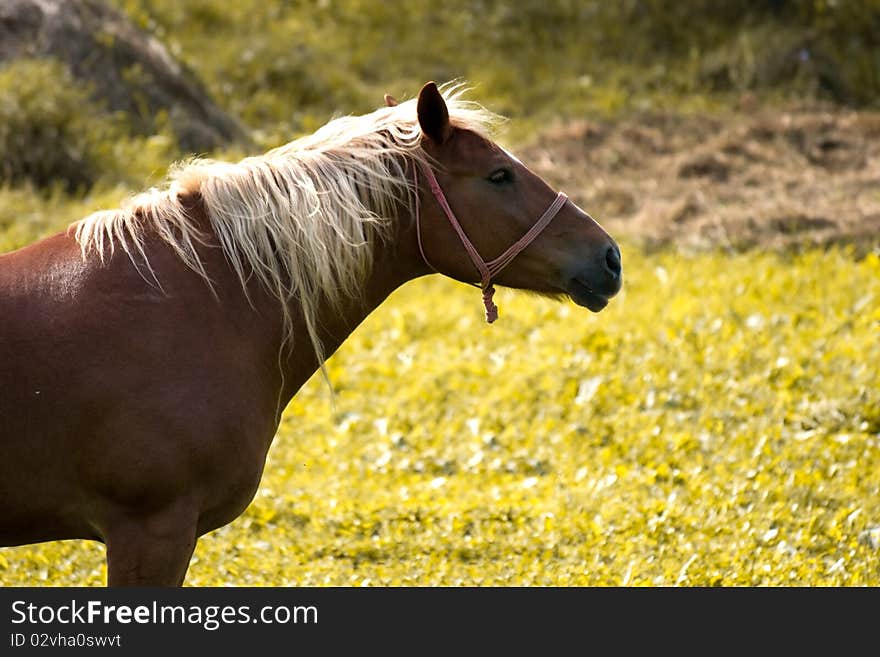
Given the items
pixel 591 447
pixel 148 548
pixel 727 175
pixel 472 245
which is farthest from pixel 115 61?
pixel 148 548

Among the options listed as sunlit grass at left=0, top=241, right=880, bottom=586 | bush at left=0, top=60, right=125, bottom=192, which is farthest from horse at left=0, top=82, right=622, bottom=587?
bush at left=0, top=60, right=125, bottom=192

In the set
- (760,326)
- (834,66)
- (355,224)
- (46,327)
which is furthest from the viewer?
(834,66)

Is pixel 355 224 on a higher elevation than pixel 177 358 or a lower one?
higher

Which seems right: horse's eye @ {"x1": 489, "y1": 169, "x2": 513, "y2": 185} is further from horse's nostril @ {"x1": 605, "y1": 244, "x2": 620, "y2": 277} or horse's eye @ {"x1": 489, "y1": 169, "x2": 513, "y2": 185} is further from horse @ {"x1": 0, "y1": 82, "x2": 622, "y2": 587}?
horse's nostril @ {"x1": 605, "y1": 244, "x2": 620, "y2": 277}

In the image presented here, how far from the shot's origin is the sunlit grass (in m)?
5.04

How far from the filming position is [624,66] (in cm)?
1355

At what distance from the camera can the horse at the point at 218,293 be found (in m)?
3.23

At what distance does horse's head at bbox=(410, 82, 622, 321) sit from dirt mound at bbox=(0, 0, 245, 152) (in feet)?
23.8

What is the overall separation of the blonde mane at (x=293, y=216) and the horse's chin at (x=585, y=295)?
0.58 meters

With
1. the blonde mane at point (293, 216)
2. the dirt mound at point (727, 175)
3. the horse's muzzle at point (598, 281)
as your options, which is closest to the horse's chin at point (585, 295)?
the horse's muzzle at point (598, 281)

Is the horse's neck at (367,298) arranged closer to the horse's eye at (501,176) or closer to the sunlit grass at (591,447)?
the horse's eye at (501,176)

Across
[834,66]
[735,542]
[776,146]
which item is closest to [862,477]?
[735,542]
